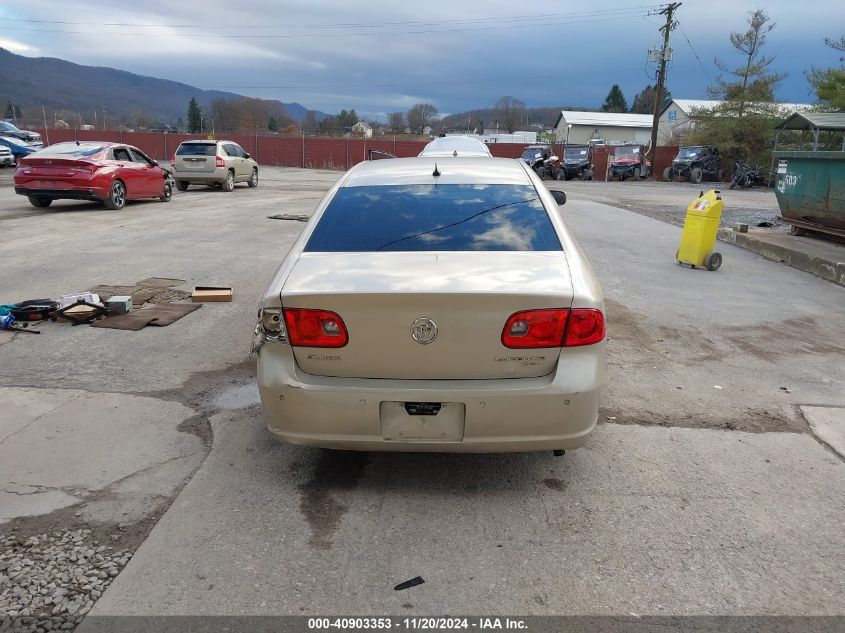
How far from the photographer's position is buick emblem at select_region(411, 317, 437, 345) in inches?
127

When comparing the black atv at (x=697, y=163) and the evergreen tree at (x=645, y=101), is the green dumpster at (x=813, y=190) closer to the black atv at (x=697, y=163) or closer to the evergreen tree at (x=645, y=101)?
the black atv at (x=697, y=163)

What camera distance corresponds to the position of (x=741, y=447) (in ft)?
14.0

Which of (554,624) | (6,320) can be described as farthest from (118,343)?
(554,624)

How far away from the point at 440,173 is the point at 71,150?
13618 mm

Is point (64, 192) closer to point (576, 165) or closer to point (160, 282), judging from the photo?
point (160, 282)

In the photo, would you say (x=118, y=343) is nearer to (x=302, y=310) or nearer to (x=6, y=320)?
(x=6, y=320)

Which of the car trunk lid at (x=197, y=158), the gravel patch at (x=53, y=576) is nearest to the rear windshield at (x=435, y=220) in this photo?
the gravel patch at (x=53, y=576)

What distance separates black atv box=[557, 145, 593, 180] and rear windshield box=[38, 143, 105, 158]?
1100 inches

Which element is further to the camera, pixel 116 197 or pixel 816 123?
pixel 116 197

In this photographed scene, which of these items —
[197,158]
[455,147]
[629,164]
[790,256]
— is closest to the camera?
[790,256]

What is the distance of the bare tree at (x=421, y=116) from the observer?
93.6 metres

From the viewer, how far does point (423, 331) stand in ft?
10.6

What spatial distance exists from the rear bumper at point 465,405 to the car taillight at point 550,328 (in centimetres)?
8

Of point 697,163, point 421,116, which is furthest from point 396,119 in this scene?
point 697,163
